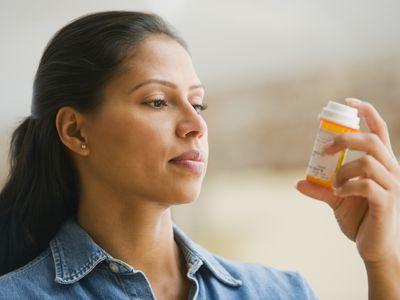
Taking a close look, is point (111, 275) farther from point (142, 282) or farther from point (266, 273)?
point (266, 273)

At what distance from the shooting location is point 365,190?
1091 mm

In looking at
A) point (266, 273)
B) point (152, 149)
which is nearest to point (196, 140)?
point (152, 149)

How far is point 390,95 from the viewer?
1846mm

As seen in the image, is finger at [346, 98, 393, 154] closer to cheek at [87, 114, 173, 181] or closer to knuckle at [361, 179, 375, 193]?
knuckle at [361, 179, 375, 193]

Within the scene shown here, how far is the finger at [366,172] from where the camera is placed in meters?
1.08

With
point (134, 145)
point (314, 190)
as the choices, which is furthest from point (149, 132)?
point (314, 190)

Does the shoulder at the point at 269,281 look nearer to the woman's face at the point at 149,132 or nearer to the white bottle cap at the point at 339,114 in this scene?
the woman's face at the point at 149,132

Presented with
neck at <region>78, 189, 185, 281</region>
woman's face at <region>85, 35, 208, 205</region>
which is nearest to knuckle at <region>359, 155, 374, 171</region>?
woman's face at <region>85, 35, 208, 205</region>

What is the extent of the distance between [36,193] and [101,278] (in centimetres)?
29

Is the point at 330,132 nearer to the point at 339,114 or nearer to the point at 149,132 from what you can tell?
the point at 339,114

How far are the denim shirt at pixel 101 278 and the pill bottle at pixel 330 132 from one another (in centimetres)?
37

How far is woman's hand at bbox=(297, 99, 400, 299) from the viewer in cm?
109

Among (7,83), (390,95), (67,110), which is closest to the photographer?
(67,110)

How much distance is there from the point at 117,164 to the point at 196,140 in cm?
18
